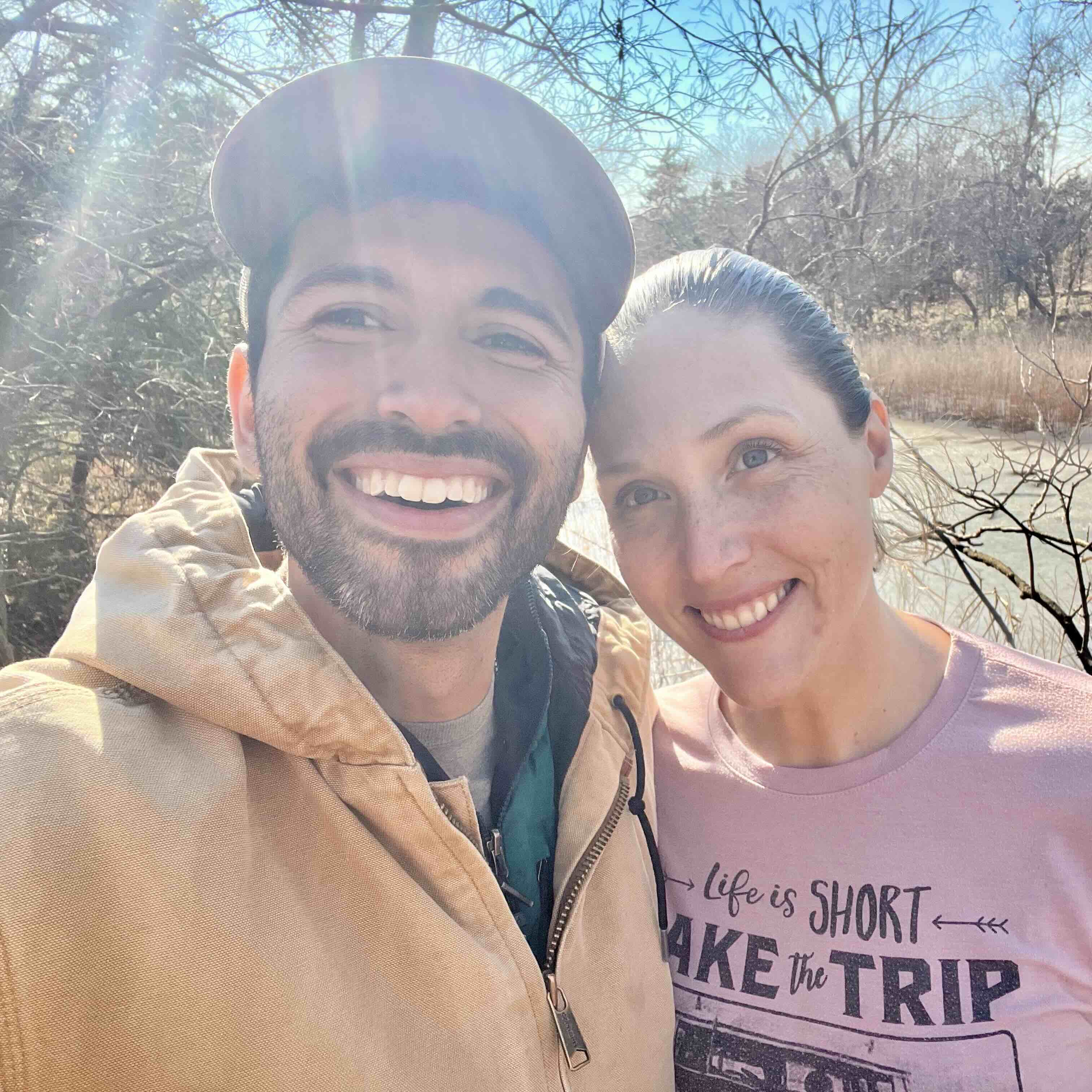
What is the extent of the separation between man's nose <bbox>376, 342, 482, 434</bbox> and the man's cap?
0.33 meters

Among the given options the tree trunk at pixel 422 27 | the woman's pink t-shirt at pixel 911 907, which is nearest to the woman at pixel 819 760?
the woman's pink t-shirt at pixel 911 907

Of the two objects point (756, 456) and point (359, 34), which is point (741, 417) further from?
point (359, 34)

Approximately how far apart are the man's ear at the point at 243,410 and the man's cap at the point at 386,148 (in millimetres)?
227

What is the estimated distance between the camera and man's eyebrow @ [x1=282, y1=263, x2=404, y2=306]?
1457 mm

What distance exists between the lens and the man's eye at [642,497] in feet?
5.35

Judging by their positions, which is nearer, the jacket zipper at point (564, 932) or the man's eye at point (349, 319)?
the jacket zipper at point (564, 932)

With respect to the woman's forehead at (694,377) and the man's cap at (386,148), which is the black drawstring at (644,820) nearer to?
the woman's forehead at (694,377)

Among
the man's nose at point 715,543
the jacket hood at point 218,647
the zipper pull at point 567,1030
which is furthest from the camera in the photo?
the man's nose at point 715,543

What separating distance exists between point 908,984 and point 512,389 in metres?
1.26

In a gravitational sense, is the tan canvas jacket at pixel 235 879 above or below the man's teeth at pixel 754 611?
below

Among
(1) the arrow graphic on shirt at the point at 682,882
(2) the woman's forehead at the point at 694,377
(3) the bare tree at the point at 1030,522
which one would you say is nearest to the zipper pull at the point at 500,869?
(1) the arrow graphic on shirt at the point at 682,882

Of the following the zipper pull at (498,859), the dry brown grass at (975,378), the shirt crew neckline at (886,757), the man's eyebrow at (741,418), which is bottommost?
the zipper pull at (498,859)

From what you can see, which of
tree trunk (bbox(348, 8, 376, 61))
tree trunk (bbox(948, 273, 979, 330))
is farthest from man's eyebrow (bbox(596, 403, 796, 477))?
tree trunk (bbox(948, 273, 979, 330))

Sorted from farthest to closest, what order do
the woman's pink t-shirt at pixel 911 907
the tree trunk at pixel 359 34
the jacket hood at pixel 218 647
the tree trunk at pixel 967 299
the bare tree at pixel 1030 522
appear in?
the tree trunk at pixel 967 299 → the tree trunk at pixel 359 34 → the bare tree at pixel 1030 522 → the woman's pink t-shirt at pixel 911 907 → the jacket hood at pixel 218 647
